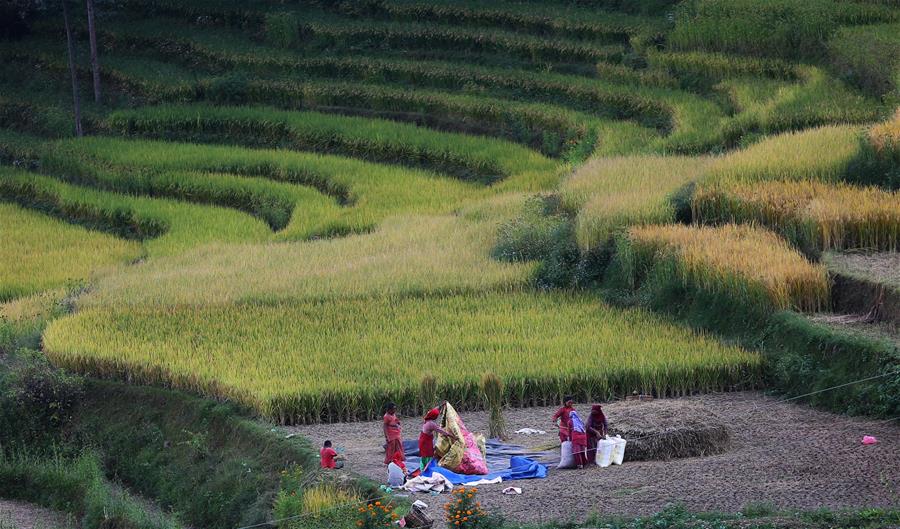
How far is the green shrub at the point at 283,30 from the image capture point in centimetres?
3384

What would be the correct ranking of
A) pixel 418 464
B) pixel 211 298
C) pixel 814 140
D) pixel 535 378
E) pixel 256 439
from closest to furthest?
pixel 418 464 < pixel 256 439 < pixel 535 378 < pixel 211 298 < pixel 814 140

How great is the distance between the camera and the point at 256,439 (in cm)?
1348

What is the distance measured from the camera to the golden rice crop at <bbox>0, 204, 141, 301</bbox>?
842 inches

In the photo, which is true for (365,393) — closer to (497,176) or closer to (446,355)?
(446,355)

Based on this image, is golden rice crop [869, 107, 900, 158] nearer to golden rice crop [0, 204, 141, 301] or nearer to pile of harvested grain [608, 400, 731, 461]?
pile of harvested grain [608, 400, 731, 461]

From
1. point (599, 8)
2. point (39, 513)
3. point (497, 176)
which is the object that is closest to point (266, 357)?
point (39, 513)

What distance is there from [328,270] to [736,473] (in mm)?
8738

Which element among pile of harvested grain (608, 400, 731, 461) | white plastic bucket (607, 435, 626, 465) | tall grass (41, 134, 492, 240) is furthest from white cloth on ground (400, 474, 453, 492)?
tall grass (41, 134, 492, 240)

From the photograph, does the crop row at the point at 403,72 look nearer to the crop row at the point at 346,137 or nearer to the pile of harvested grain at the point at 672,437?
the crop row at the point at 346,137

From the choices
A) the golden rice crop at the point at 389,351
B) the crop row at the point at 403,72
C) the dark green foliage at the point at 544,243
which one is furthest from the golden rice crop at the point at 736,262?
the crop row at the point at 403,72

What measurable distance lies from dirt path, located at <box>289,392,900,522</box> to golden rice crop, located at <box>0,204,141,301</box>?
346 inches

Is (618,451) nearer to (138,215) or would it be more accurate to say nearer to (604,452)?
(604,452)

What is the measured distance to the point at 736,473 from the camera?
38.2 feet

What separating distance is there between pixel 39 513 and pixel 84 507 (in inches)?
26.5
